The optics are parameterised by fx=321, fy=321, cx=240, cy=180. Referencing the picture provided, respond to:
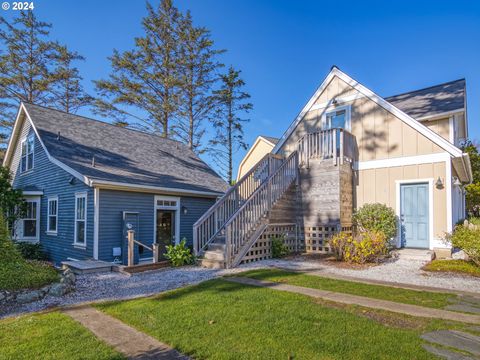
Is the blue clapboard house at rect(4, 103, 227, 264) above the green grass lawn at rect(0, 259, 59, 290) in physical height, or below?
above

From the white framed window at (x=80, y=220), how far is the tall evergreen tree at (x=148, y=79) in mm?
12798

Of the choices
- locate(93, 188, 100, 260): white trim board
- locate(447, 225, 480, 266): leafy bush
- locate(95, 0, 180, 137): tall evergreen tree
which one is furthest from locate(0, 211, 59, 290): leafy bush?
locate(95, 0, 180, 137): tall evergreen tree

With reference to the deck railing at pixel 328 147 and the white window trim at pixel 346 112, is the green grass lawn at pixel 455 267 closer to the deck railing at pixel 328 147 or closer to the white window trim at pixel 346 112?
the deck railing at pixel 328 147

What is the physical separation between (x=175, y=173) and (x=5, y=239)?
6.99 meters

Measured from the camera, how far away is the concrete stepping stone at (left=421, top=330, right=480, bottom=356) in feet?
10.8

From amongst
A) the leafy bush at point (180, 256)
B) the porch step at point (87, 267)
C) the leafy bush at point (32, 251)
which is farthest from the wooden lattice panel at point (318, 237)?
the leafy bush at point (32, 251)

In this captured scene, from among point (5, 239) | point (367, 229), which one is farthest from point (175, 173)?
point (367, 229)

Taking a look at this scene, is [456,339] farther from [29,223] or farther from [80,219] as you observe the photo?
[29,223]

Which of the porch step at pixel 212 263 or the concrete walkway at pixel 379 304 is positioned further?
the porch step at pixel 212 263

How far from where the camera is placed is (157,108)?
22.7 meters

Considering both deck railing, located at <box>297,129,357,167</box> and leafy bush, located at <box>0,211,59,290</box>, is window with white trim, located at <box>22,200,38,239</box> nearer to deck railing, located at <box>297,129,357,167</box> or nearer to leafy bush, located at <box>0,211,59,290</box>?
leafy bush, located at <box>0,211,59,290</box>

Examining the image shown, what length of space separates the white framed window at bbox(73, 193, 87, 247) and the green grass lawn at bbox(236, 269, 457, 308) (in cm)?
598

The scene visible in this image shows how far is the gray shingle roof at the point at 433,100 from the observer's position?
34.9ft

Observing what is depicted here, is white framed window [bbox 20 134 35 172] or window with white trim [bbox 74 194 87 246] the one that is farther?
white framed window [bbox 20 134 35 172]
